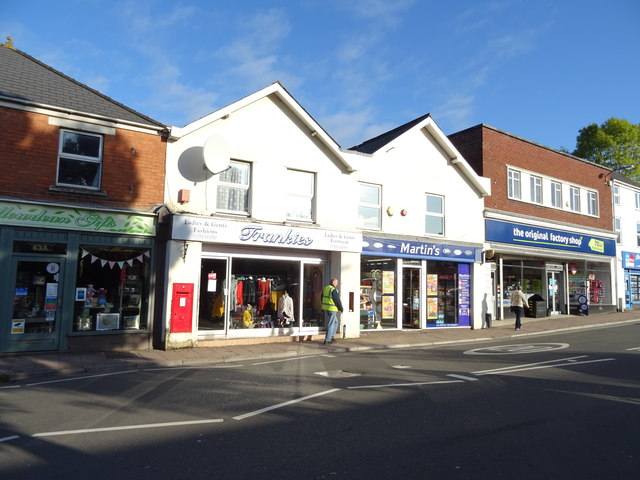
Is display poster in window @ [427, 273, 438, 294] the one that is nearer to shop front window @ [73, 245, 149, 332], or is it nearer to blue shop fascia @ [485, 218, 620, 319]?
blue shop fascia @ [485, 218, 620, 319]

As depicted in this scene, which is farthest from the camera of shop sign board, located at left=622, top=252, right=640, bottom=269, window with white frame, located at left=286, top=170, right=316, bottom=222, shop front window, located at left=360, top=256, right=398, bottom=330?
shop sign board, located at left=622, top=252, right=640, bottom=269

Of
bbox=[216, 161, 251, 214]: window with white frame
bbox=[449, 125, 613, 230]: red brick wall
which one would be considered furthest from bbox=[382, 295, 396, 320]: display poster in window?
bbox=[449, 125, 613, 230]: red brick wall

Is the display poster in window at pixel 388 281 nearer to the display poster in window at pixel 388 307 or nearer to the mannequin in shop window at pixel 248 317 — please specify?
the display poster in window at pixel 388 307

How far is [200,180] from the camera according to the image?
41.4ft

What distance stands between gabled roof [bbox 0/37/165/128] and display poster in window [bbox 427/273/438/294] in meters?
10.4

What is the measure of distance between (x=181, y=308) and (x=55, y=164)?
4571 millimetres

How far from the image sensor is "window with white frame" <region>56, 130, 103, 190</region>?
11.3m

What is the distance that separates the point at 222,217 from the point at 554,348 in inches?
365

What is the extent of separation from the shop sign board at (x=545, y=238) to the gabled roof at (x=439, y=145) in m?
1.61

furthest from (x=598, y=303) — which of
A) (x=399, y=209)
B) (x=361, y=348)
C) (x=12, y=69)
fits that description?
(x=12, y=69)

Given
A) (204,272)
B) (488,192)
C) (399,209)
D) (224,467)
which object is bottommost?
(224,467)

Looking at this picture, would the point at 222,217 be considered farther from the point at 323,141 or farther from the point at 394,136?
the point at 394,136

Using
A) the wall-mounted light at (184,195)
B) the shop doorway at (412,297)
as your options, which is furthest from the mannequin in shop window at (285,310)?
the shop doorway at (412,297)

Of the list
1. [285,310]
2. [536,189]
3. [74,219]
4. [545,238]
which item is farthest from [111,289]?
[536,189]
